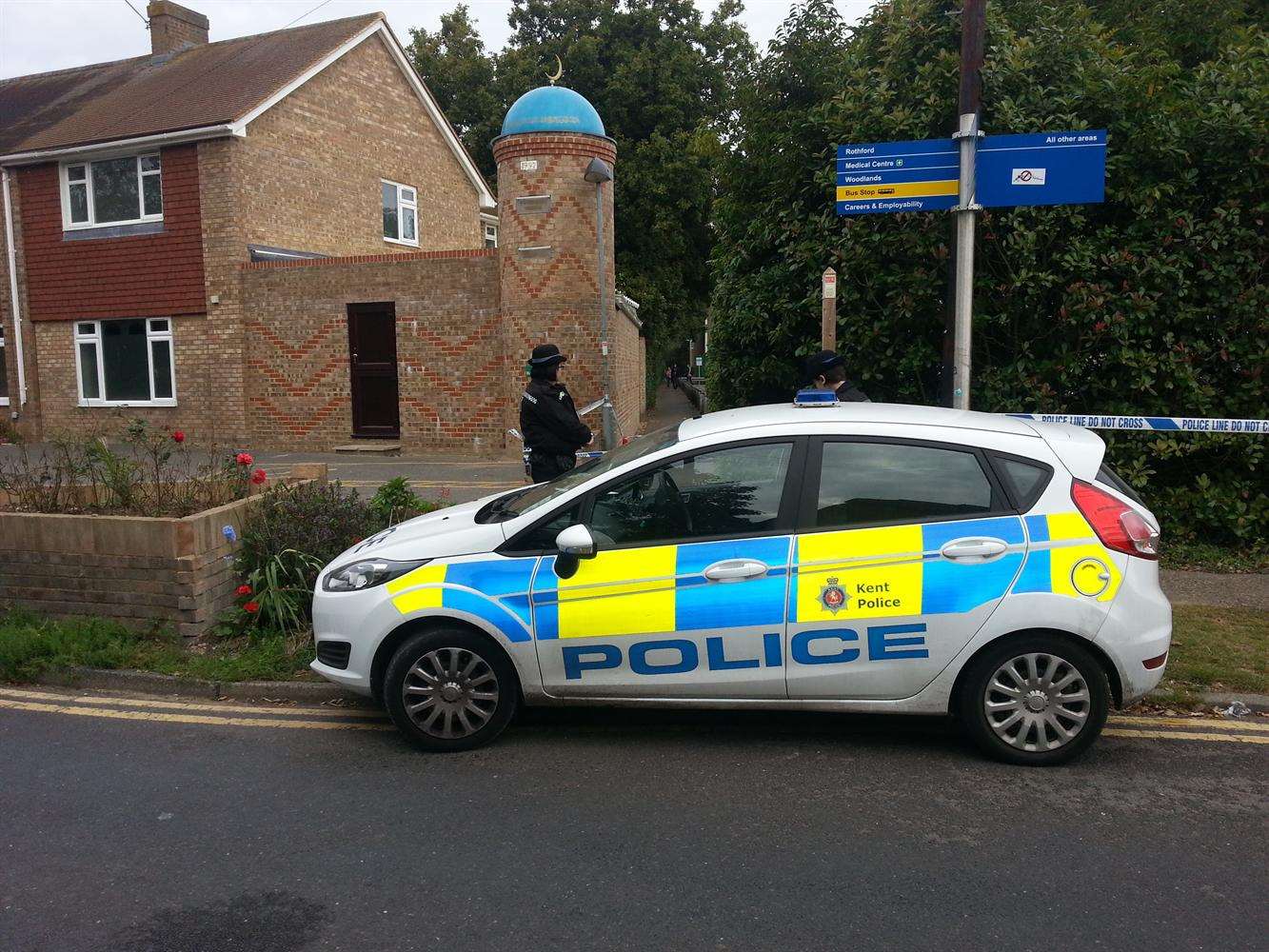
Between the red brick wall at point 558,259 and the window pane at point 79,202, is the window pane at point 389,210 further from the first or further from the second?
the red brick wall at point 558,259

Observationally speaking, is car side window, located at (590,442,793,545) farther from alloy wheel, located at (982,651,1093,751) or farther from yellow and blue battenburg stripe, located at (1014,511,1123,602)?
alloy wheel, located at (982,651,1093,751)

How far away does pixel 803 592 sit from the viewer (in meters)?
4.32

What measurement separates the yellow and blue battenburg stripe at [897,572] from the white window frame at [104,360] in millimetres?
16386

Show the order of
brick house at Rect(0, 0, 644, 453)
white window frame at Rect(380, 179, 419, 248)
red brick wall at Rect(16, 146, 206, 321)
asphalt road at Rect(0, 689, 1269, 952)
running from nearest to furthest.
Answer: asphalt road at Rect(0, 689, 1269, 952) → brick house at Rect(0, 0, 644, 453) → red brick wall at Rect(16, 146, 206, 321) → white window frame at Rect(380, 179, 419, 248)

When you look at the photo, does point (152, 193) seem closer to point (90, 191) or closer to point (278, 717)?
point (90, 191)

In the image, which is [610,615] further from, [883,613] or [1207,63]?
[1207,63]

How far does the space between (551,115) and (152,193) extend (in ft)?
27.0

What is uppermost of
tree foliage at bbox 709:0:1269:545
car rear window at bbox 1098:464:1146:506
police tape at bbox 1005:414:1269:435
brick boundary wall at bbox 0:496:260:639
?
tree foliage at bbox 709:0:1269:545

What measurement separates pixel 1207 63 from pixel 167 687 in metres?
8.61

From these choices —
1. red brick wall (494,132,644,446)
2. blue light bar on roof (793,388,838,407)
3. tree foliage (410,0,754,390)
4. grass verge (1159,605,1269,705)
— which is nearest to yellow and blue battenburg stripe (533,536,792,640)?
blue light bar on roof (793,388,838,407)

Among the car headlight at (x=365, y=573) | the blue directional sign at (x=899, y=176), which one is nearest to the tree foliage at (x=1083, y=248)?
the blue directional sign at (x=899, y=176)

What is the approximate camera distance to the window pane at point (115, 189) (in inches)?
711

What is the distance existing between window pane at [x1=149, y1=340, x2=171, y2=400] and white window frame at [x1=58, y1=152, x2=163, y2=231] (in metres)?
2.20

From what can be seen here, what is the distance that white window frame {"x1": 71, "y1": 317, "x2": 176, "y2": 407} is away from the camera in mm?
18000
